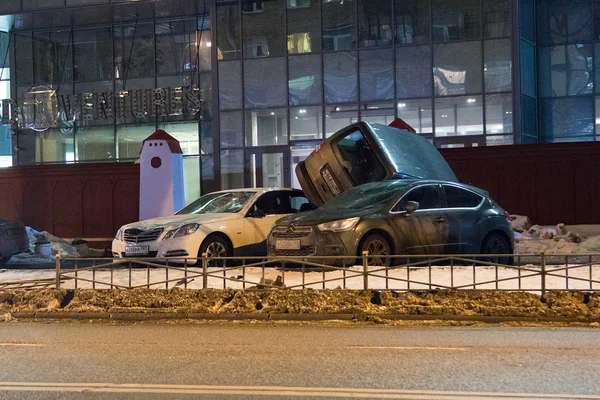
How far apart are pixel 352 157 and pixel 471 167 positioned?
6.83 meters

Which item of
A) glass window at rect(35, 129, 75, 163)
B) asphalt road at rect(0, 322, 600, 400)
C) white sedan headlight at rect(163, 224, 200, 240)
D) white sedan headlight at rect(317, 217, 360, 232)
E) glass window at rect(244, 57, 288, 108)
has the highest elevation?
glass window at rect(244, 57, 288, 108)

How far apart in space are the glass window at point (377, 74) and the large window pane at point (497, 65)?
2.88 metres

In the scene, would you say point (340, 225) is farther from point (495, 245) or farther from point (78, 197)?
point (78, 197)

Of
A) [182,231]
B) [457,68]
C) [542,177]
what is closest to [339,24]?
[457,68]

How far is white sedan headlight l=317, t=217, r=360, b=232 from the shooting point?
10688mm

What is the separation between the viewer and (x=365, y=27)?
74.1 ft

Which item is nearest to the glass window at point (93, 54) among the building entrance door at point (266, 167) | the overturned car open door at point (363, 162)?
the building entrance door at point (266, 167)

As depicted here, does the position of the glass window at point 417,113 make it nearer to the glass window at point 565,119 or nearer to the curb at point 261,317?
the glass window at point 565,119

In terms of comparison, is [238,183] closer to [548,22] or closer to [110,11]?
[110,11]

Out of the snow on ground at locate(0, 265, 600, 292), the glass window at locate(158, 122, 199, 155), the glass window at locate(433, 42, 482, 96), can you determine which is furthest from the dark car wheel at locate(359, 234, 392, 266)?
the glass window at locate(158, 122, 199, 155)

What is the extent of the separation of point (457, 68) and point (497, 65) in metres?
1.18

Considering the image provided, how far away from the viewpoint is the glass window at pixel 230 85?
23438 millimetres

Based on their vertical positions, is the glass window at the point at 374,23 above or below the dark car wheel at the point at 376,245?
above

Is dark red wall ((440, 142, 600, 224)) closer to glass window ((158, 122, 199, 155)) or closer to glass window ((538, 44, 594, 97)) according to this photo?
glass window ((538, 44, 594, 97))
